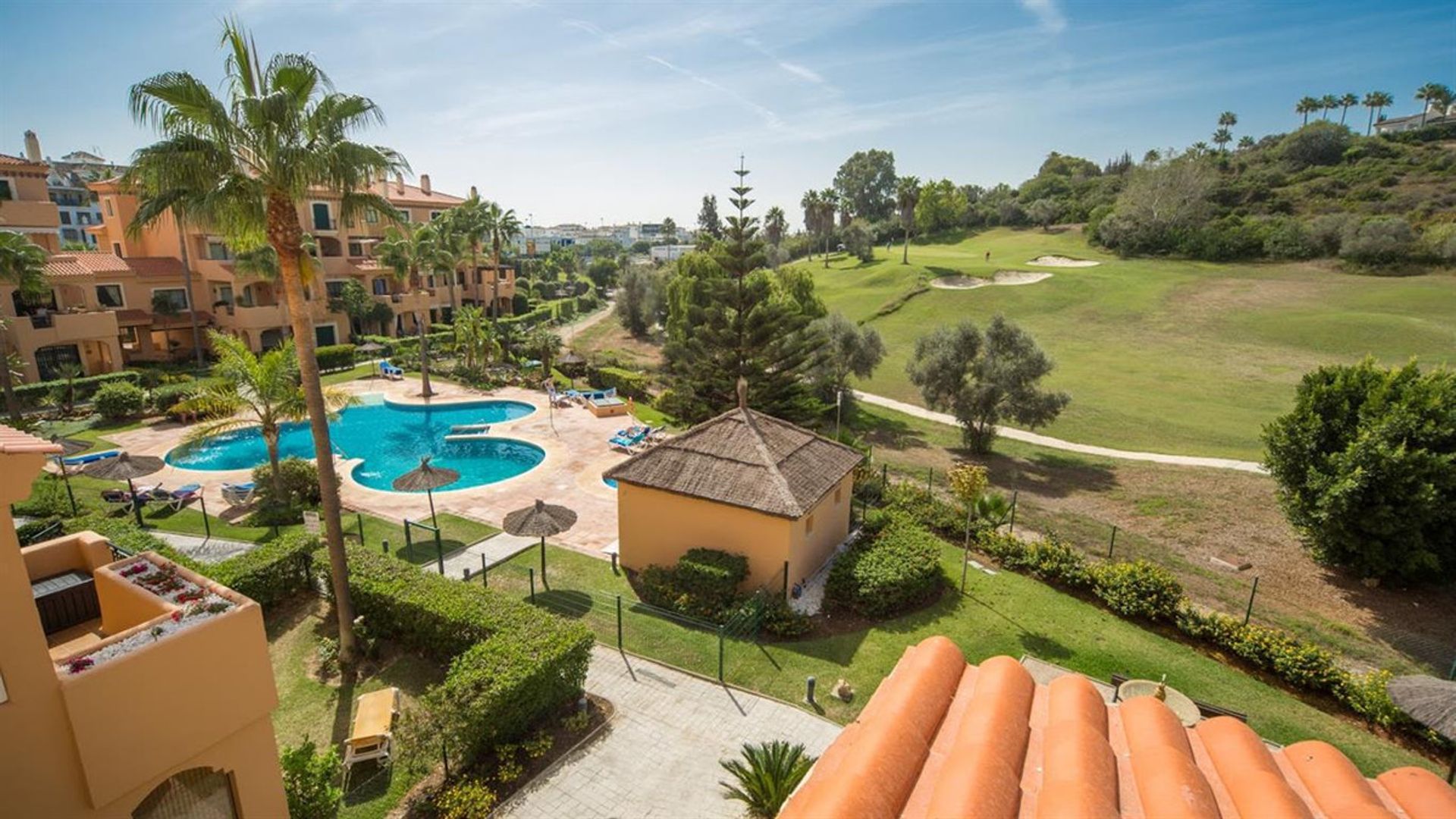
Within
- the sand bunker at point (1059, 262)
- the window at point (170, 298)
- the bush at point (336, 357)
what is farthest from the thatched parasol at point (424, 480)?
the sand bunker at point (1059, 262)

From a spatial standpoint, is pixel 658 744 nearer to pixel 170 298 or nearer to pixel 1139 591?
pixel 1139 591

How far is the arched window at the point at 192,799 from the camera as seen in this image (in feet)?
18.2

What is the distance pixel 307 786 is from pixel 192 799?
5.60ft

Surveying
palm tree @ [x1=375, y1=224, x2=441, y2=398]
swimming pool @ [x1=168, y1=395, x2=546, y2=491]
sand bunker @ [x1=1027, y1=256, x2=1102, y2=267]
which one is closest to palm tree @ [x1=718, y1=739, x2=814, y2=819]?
swimming pool @ [x1=168, y1=395, x2=546, y2=491]

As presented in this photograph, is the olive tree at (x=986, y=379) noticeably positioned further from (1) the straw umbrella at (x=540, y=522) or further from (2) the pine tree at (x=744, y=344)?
(1) the straw umbrella at (x=540, y=522)

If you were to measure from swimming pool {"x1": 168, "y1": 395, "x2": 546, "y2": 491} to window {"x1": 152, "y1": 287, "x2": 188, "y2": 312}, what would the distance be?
542 inches

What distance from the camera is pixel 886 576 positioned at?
42.7 feet

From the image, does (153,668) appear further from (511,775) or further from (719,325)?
(719,325)

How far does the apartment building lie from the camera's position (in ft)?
15.0

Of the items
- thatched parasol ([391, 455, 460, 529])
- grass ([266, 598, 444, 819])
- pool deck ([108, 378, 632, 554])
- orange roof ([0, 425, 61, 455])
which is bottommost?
grass ([266, 598, 444, 819])

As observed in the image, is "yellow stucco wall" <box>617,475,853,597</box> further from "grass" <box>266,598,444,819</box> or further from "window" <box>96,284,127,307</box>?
"window" <box>96,284,127,307</box>

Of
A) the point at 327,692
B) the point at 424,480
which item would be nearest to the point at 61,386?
the point at 424,480

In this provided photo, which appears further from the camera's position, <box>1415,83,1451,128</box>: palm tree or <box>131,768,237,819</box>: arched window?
<box>1415,83,1451,128</box>: palm tree

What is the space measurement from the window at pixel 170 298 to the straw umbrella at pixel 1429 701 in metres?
46.2
